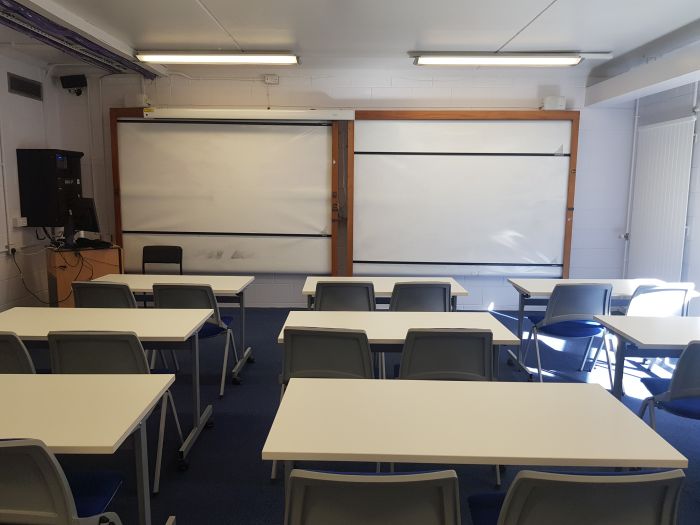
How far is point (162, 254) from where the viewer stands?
18.9 ft

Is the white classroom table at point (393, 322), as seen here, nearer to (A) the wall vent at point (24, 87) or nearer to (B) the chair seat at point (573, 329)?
(B) the chair seat at point (573, 329)

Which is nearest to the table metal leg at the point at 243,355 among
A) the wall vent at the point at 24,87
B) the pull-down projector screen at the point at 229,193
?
the pull-down projector screen at the point at 229,193

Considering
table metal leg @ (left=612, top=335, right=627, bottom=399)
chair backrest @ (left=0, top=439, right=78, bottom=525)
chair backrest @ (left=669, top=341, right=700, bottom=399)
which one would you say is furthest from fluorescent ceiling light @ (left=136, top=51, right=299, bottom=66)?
chair backrest @ (left=0, top=439, right=78, bottom=525)

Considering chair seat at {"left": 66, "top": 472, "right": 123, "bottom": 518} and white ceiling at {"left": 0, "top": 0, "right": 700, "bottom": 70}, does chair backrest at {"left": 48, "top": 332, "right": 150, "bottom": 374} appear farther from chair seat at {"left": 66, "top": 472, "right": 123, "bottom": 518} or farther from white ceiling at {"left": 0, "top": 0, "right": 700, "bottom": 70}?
white ceiling at {"left": 0, "top": 0, "right": 700, "bottom": 70}

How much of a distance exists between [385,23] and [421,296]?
2.35 m

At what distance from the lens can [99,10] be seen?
13.2ft

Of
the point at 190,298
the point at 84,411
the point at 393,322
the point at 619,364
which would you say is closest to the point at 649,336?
the point at 619,364

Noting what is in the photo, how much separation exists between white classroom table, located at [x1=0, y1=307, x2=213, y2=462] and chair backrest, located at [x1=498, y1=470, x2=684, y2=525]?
76.3 inches

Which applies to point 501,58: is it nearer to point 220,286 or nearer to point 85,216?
point 220,286

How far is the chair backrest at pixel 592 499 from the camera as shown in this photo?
4.05 ft

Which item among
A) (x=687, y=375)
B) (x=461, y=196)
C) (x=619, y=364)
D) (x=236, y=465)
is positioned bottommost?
(x=236, y=465)

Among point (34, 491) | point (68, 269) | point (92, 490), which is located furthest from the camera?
point (68, 269)

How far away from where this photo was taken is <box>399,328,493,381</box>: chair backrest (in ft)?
8.04

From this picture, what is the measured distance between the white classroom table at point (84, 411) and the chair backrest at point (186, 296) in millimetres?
1602
